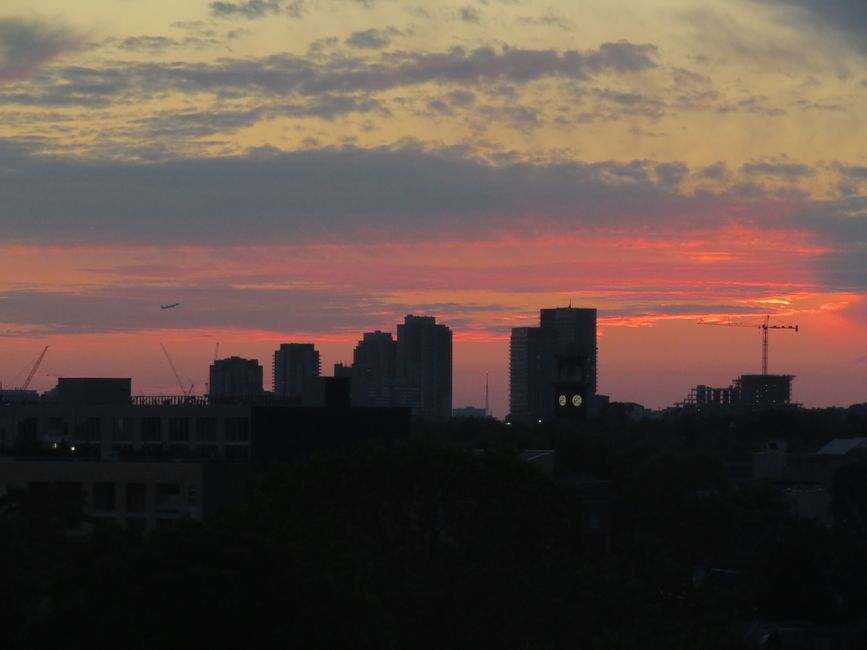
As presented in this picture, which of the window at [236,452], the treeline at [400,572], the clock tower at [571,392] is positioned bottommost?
the treeline at [400,572]

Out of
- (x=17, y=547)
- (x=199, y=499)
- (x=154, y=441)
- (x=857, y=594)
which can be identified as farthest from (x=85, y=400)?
(x=17, y=547)

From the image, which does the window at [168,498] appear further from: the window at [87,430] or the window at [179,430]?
the window at [87,430]

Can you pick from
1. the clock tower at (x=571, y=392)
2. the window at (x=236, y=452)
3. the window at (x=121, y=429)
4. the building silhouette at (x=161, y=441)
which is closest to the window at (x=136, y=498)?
the building silhouette at (x=161, y=441)

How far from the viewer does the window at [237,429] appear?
297 ft

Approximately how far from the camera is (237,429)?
9094cm

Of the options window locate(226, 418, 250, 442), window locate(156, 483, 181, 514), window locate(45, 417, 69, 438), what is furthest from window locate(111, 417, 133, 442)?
window locate(156, 483, 181, 514)

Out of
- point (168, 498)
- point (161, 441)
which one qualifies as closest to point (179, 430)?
point (161, 441)

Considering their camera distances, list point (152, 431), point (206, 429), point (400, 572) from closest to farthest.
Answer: point (400, 572)
point (206, 429)
point (152, 431)

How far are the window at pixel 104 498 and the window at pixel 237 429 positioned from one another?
12.3 meters

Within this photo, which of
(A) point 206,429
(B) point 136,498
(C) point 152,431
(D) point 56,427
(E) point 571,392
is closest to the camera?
(B) point 136,498

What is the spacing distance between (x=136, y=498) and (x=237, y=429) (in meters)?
12.6

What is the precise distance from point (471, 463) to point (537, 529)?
11.7 feet

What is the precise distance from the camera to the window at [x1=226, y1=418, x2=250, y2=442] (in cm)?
9050

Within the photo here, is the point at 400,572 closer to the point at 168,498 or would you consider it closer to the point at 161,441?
the point at 168,498
